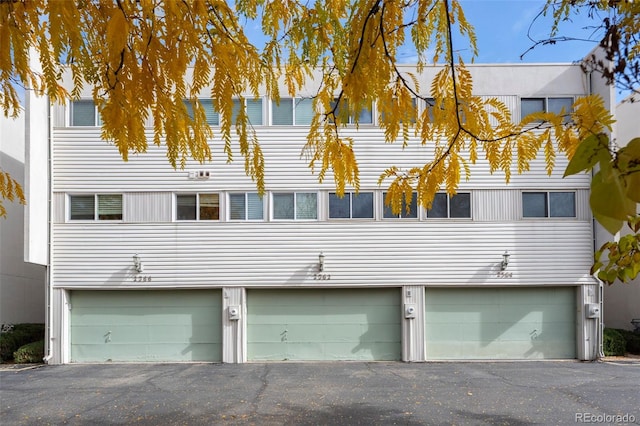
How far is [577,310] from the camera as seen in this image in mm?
13570

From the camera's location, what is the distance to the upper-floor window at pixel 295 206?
531 inches

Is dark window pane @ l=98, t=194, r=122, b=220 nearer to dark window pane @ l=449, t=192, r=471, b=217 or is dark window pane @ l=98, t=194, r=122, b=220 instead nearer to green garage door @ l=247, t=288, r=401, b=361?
green garage door @ l=247, t=288, r=401, b=361

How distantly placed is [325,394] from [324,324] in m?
4.33

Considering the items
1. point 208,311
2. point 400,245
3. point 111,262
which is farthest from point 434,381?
point 111,262

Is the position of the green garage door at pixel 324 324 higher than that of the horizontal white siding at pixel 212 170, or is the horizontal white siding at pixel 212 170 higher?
the horizontal white siding at pixel 212 170

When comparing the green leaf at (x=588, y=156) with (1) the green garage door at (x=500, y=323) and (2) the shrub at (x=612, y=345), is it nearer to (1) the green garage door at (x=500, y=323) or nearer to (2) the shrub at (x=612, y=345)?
(1) the green garage door at (x=500, y=323)

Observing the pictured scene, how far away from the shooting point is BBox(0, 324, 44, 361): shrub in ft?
44.7

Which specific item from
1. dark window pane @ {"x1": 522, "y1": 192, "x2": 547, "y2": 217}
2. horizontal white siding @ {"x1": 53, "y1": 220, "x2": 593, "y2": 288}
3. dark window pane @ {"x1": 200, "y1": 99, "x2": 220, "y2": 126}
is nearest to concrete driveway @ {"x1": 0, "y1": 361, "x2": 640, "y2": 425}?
horizontal white siding @ {"x1": 53, "y1": 220, "x2": 593, "y2": 288}

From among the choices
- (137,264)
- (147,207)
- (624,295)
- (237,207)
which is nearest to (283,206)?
(237,207)

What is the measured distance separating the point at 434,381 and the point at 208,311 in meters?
6.27

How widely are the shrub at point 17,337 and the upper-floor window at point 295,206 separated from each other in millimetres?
8075

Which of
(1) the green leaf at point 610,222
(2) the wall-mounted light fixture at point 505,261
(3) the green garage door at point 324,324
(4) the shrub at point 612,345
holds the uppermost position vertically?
(1) the green leaf at point 610,222

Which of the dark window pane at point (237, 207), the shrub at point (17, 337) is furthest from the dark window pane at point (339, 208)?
the shrub at point (17, 337)

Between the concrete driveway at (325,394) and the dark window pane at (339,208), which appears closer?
the concrete driveway at (325,394)
